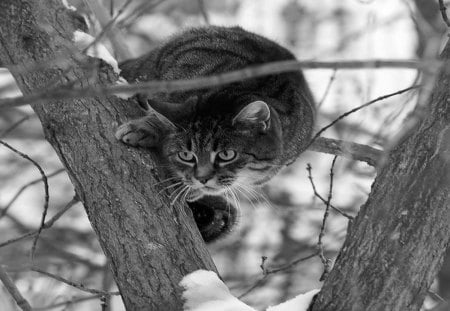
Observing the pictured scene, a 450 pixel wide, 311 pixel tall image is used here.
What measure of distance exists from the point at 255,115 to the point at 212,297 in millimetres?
1485

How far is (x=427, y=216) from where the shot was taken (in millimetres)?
2900

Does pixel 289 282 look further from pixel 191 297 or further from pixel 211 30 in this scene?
pixel 191 297

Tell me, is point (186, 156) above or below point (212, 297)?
above

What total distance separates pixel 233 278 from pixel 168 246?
5326 mm

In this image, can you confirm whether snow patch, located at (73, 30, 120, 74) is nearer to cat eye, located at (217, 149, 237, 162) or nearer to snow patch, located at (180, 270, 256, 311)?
cat eye, located at (217, 149, 237, 162)

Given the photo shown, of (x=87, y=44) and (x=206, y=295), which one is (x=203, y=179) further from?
(x=206, y=295)

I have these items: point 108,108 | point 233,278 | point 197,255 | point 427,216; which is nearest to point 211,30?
point 108,108

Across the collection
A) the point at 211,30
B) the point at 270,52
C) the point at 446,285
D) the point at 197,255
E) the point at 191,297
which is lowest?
the point at 191,297

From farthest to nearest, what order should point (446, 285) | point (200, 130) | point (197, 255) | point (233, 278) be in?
1. point (233, 278)
2. point (446, 285)
3. point (200, 130)
4. point (197, 255)

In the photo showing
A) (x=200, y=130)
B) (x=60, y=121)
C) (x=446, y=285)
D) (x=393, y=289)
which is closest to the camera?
(x=393, y=289)

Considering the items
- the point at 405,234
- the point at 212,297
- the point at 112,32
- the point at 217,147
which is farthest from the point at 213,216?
the point at 405,234

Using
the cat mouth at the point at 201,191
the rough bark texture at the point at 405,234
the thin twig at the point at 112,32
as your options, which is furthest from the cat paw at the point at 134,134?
the thin twig at the point at 112,32

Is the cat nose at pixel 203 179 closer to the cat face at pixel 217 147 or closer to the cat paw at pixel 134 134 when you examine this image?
the cat face at pixel 217 147

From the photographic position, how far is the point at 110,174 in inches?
141
